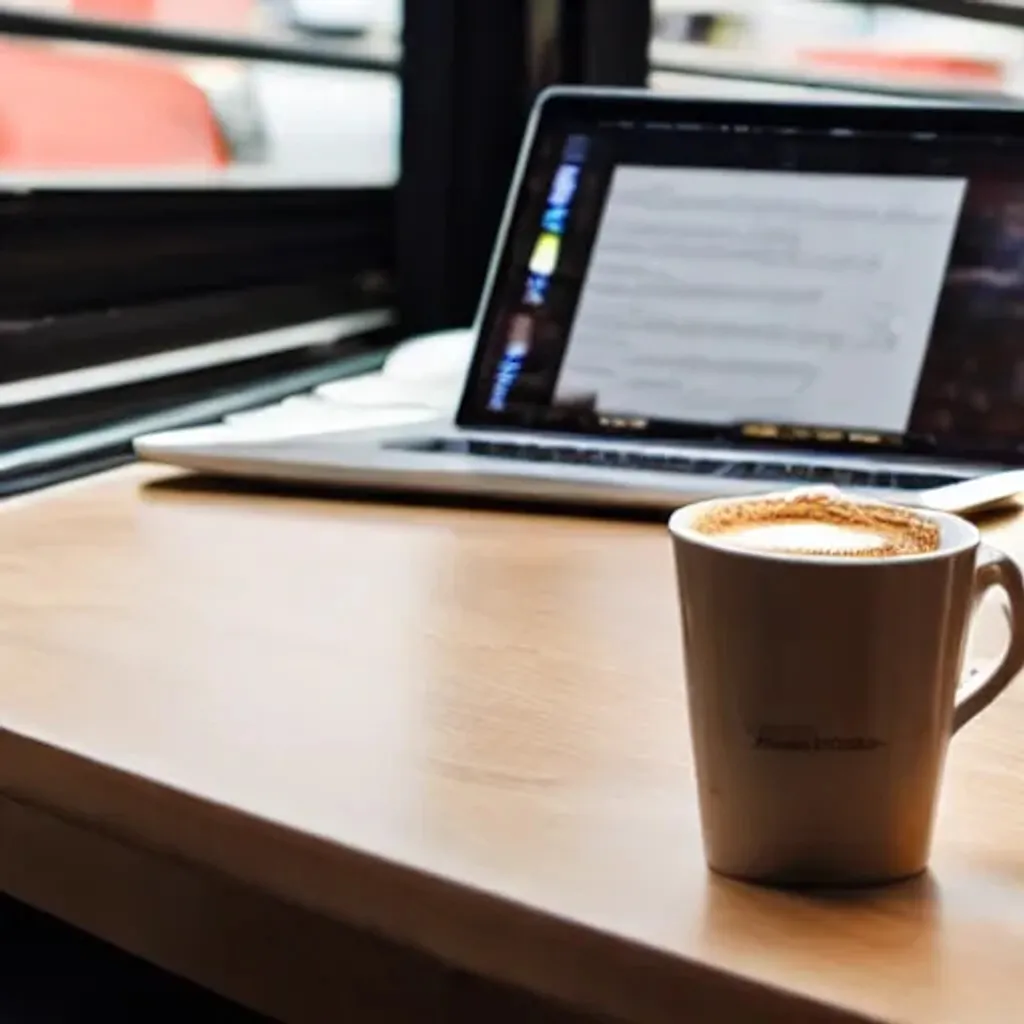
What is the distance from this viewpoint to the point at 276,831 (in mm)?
547

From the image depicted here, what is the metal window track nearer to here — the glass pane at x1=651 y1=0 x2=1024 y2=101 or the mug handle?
the glass pane at x1=651 y1=0 x2=1024 y2=101

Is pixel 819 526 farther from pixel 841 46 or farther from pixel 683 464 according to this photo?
pixel 841 46

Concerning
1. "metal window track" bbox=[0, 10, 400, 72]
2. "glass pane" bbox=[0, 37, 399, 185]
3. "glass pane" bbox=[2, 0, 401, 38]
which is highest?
→ "glass pane" bbox=[2, 0, 401, 38]

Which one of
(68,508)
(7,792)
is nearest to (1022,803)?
(7,792)

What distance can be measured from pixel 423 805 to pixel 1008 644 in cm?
18

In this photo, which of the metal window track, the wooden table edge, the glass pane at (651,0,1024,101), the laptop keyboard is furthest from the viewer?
the glass pane at (651,0,1024,101)

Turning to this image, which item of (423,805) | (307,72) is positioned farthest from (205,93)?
(423,805)

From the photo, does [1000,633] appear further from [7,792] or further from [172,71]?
[172,71]

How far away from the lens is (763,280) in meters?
1.04

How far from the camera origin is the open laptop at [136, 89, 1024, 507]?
967 millimetres

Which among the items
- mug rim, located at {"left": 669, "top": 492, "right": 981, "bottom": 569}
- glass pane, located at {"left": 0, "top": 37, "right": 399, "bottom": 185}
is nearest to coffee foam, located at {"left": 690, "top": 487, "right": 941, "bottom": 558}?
mug rim, located at {"left": 669, "top": 492, "right": 981, "bottom": 569}

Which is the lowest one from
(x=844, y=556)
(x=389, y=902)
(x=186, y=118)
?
(x=389, y=902)

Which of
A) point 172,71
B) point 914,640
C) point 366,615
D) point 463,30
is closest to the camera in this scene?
point 914,640

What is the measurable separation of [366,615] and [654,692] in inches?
5.8
